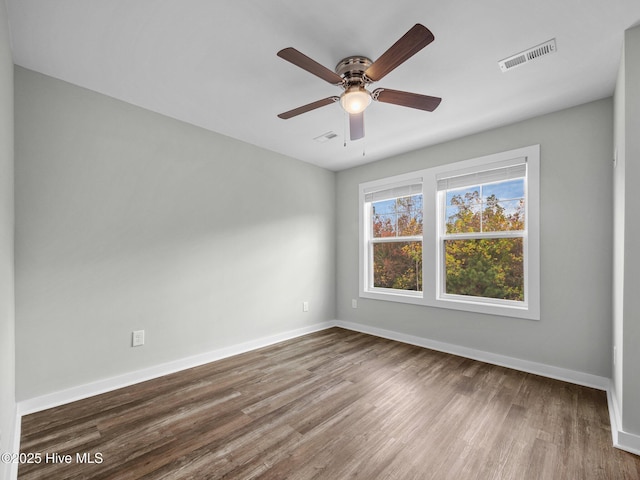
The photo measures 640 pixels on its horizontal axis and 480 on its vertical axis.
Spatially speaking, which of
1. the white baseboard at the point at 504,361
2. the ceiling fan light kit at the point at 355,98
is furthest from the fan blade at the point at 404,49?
the white baseboard at the point at 504,361

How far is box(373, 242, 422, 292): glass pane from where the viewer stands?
3.89m

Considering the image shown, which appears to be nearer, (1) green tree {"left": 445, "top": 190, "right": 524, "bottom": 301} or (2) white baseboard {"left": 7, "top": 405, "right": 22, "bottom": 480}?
(2) white baseboard {"left": 7, "top": 405, "right": 22, "bottom": 480}

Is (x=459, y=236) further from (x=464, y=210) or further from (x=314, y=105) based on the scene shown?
(x=314, y=105)

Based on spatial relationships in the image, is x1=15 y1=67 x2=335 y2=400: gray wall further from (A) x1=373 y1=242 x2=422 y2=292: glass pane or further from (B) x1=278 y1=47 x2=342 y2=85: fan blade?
(B) x1=278 y1=47 x2=342 y2=85: fan blade

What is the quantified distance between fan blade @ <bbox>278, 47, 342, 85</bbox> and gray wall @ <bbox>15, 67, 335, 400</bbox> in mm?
1834

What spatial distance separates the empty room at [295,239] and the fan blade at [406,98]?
27 millimetres

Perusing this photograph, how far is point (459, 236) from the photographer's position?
3.44m

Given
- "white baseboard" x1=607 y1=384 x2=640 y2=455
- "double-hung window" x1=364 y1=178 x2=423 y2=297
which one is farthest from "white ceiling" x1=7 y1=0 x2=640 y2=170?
"white baseboard" x1=607 y1=384 x2=640 y2=455

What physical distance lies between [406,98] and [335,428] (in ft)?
7.42

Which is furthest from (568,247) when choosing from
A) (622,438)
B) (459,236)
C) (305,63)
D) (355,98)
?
(305,63)

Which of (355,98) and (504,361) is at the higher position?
(355,98)

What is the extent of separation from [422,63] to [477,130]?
59.2 inches

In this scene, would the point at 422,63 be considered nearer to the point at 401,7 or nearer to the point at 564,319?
the point at 401,7

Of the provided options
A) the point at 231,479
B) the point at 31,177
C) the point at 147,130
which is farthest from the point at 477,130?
the point at 31,177
